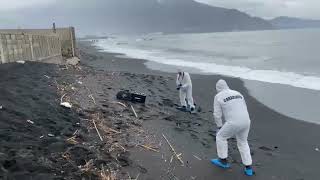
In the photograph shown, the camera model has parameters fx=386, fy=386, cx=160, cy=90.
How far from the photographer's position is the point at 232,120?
762cm

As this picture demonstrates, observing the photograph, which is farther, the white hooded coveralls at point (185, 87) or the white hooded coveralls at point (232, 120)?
the white hooded coveralls at point (185, 87)

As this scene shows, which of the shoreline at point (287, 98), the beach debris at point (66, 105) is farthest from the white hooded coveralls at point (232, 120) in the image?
the shoreline at point (287, 98)

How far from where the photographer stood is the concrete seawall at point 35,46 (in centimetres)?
1423

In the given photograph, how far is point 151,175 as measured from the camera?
23.9 ft

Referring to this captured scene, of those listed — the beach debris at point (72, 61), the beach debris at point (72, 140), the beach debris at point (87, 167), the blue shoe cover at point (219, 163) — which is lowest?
the blue shoe cover at point (219, 163)

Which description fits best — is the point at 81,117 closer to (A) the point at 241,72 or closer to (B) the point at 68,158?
(B) the point at 68,158

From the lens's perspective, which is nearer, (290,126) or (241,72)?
(290,126)

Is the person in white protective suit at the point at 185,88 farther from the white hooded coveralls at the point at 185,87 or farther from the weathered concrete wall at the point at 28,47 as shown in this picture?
the weathered concrete wall at the point at 28,47

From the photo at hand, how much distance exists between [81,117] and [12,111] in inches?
70.7

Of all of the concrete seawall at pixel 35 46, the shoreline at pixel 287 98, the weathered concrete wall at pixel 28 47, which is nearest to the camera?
the weathered concrete wall at pixel 28 47

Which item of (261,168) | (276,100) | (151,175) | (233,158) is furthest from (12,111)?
(276,100)

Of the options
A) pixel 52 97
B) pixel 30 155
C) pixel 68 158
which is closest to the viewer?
pixel 30 155

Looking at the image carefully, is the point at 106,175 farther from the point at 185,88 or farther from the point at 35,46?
the point at 35,46

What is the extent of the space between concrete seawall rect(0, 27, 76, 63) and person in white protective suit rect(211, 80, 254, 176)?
920 centimetres
